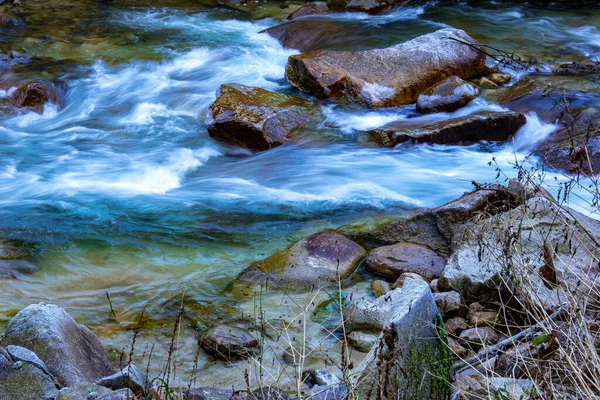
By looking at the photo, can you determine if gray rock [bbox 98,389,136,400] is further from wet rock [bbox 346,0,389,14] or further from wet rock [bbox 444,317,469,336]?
wet rock [bbox 346,0,389,14]

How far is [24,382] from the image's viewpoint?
10.5ft

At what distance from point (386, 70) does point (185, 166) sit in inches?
114

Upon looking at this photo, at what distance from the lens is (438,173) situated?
751 centimetres

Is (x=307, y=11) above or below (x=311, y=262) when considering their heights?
above

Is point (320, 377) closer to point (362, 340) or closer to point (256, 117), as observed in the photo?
point (362, 340)

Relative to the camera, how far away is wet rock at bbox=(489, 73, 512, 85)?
9.29m

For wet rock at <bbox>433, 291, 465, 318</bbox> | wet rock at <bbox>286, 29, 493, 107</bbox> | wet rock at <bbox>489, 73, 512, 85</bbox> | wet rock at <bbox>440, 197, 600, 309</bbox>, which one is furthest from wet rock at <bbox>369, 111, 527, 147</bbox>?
wet rock at <bbox>433, 291, 465, 318</bbox>

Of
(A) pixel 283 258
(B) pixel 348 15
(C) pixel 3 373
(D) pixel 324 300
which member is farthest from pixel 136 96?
(C) pixel 3 373

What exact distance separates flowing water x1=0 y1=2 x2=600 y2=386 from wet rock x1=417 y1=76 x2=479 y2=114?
0.13 meters

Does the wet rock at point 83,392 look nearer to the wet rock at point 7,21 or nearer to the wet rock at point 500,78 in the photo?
the wet rock at point 500,78

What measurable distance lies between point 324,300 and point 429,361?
223cm

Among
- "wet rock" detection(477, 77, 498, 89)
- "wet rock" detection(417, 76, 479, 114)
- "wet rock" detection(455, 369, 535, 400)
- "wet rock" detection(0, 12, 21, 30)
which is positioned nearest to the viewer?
"wet rock" detection(455, 369, 535, 400)

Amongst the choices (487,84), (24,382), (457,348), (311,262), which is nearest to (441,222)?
(311,262)

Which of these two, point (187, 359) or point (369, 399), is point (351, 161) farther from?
point (369, 399)
